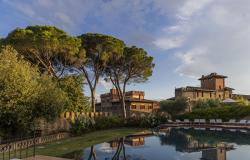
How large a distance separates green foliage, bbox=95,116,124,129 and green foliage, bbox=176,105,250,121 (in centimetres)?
970

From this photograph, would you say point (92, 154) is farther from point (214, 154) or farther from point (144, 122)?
point (144, 122)

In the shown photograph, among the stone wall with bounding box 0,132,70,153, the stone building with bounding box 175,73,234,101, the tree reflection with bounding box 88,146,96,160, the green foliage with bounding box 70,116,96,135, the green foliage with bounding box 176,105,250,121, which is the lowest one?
the tree reflection with bounding box 88,146,96,160

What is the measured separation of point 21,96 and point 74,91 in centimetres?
1296

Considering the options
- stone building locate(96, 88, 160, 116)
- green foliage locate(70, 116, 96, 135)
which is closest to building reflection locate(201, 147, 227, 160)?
green foliage locate(70, 116, 96, 135)

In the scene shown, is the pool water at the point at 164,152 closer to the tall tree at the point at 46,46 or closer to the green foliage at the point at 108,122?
the green foliage at the point at 108,122

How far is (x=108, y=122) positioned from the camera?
108ft

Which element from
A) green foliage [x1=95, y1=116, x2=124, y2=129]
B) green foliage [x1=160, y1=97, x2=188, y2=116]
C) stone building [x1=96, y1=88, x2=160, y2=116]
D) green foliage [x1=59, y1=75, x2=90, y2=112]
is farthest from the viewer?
stone building [x1=96, y1=88, x2=160, y2=116]

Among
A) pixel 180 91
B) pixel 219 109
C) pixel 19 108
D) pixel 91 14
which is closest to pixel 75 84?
pixel 91 14

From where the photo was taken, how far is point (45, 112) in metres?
21.0

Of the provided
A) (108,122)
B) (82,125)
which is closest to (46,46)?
(82,125)

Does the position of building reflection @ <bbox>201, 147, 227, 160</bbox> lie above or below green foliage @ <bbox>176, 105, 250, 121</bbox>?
below

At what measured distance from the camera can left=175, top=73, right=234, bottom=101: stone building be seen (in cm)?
6907

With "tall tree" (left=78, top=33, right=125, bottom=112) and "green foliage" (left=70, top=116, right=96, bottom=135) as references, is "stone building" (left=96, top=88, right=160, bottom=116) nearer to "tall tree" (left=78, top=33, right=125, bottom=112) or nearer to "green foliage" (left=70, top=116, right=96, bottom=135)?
"tall tree" (left=78, top=33, right=125, bottom=112)

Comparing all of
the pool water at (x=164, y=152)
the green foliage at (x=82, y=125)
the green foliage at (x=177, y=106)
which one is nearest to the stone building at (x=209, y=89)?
the green foliage at (x=177, y=106)
